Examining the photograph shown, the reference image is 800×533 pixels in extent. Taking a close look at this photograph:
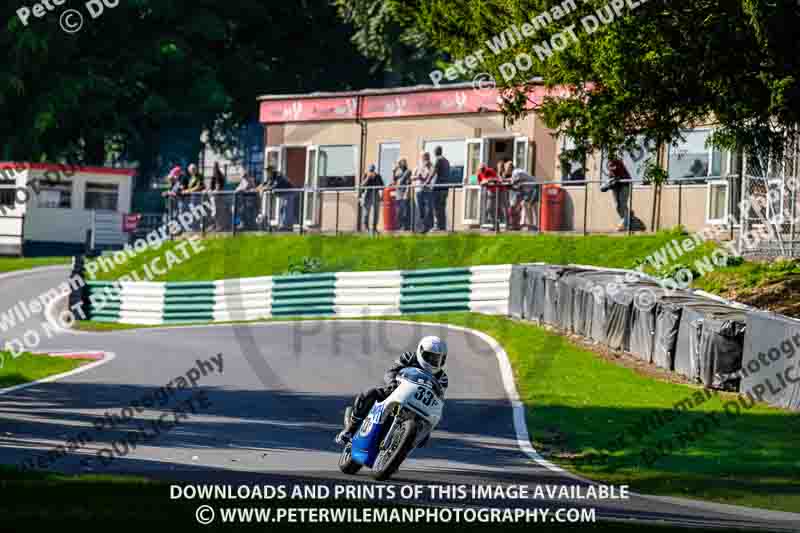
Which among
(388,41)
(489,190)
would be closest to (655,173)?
(489,190)

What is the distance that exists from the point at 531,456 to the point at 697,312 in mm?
5373

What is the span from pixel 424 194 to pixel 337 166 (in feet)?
18.1

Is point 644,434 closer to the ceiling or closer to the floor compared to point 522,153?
closer to the floor

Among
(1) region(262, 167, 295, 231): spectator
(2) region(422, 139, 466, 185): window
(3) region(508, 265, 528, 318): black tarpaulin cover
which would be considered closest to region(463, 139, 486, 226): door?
(2) region(422, 139, 466, 185): window

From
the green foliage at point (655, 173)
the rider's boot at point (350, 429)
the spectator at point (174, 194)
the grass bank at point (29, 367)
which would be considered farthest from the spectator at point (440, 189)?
the rider's boot at point (350, 429)

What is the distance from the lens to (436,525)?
9.91 meters

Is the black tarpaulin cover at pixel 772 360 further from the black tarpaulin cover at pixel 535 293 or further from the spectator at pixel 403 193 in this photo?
the spectator at pixel 403 193

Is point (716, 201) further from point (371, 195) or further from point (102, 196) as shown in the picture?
point (102, 196)

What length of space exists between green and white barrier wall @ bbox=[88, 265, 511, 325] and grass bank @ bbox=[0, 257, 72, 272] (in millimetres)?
8590

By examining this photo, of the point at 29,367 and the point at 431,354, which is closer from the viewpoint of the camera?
the point at 431,354

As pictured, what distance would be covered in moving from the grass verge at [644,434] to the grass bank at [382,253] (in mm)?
5282

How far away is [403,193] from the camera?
106 feet

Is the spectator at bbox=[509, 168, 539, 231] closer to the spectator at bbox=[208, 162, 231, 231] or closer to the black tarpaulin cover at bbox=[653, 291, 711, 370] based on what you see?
the black tarpaulin cover at bbox=[653, 291, 711, 370]

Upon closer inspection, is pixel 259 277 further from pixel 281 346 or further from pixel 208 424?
pixel 208 424
